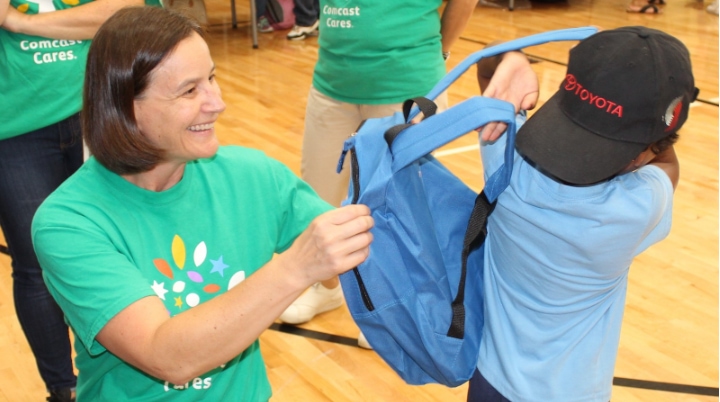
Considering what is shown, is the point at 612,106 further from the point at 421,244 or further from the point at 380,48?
the point at 380,48

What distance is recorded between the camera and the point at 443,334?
4.86 feet

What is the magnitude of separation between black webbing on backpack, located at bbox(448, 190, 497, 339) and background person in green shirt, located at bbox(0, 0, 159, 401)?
1.34 meters

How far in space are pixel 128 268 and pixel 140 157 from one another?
0.71ft

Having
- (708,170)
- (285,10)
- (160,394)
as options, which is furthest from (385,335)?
(285,10)

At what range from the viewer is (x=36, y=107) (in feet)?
7.55

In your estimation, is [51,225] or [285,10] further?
[285,10]

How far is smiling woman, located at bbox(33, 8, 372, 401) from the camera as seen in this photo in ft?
4.35

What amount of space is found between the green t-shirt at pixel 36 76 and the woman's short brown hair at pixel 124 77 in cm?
82

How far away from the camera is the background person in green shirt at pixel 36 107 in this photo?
2.27 meters

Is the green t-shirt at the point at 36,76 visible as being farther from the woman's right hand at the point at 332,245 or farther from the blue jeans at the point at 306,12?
the blue jeans at the point at 306,12

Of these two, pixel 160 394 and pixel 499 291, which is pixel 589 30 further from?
pixel 160 394

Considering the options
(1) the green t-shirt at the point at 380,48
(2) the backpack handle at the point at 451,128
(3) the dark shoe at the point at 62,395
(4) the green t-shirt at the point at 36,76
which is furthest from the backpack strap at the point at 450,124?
(3) the dark shoe at the point at 62,395

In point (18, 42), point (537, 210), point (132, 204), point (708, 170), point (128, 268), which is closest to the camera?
point (537, 210)

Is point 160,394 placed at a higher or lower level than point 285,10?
higher
